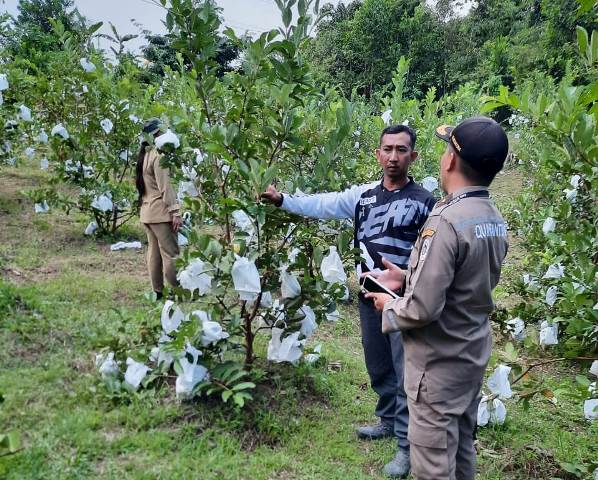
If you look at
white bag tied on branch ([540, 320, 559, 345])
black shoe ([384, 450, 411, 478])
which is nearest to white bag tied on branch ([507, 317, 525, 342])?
white bag tied on branch ([540, 320, 559, 345])

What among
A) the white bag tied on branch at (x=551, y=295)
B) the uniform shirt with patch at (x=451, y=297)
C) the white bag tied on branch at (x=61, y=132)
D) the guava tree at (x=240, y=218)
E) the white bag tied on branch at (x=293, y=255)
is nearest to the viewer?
the uniform shirt with patch at (x=451, y=297)

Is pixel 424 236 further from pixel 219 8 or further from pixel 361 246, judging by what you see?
pixel 219 8

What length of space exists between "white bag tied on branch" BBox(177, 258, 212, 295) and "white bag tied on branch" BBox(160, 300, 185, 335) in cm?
18

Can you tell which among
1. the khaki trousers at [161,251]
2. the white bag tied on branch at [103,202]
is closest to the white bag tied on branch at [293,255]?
the khaki trousers at [161,251]

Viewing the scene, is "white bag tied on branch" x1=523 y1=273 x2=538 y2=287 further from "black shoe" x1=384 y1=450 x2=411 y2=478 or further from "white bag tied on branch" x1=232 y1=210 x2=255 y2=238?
"white bag tied on branch" x1=232 y1=210 x2=255 y2=238

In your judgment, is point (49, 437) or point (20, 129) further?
point (20, 129)

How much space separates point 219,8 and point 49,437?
2254 mm

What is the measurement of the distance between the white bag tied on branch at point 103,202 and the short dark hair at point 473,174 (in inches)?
195

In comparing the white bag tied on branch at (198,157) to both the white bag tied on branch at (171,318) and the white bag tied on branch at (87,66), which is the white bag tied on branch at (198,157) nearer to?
the white bag tied on branch at (171,318)

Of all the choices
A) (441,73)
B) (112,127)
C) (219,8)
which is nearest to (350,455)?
(219,8)

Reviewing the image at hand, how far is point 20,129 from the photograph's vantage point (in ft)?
22.6

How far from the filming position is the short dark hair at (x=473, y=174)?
1.87 metres

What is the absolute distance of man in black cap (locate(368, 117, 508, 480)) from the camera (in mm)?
1812

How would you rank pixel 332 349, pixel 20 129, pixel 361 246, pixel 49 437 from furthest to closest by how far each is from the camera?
pixel 20 129, pixel 332 349, pixel 361 246, pixel 49 437
